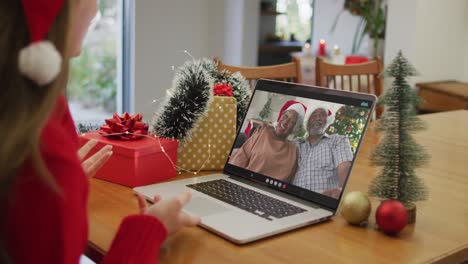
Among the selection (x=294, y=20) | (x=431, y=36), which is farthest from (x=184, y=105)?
(x=294, y=20)

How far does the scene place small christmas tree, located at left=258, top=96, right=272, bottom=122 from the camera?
4.31 ft

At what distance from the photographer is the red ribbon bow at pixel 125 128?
1.33 meters

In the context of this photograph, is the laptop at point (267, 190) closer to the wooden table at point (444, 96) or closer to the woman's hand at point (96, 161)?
the woman's hand at point (96, 161)

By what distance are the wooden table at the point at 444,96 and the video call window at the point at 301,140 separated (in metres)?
2.29

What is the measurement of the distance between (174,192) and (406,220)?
46cm

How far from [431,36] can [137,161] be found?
2.90 metres


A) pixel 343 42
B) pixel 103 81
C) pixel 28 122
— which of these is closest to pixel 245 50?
pixel 343 42

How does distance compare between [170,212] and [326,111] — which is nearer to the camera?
[170,212]

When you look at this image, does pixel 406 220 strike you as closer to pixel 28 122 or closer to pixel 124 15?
pixel 28 122

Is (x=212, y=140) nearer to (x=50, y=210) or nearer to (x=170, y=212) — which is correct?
(x=170, y=212)

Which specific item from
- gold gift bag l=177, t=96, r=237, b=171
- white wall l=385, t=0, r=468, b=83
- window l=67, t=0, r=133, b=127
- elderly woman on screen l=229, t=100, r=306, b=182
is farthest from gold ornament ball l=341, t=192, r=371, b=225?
window l=67, t=0, r=133, b=127

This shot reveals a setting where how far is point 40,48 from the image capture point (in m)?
0.67

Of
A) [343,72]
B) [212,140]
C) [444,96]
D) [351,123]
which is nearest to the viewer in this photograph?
[351,123]

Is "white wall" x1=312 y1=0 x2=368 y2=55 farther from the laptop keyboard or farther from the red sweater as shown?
the red sweater
